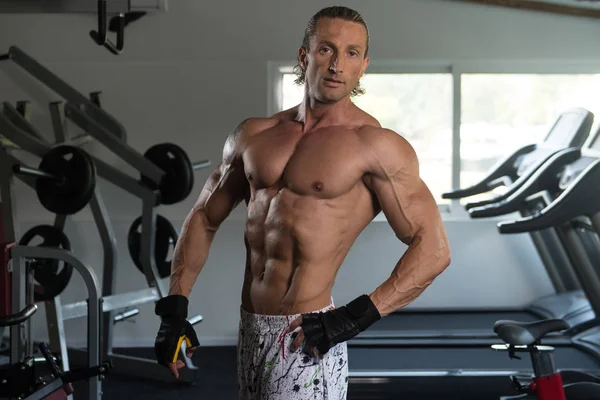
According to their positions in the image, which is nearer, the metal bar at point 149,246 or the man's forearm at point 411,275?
the man's forearm at point 411,275

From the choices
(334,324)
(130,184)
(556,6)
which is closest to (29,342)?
(130,184)

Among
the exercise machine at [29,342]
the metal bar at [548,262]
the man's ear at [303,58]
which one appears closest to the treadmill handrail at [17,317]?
the exercise machine at [29,342]

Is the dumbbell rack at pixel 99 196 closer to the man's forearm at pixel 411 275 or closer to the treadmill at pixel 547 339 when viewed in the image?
the treadmill at pixel 547 339

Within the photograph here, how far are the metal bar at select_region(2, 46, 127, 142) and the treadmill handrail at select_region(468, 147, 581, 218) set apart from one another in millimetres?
2277

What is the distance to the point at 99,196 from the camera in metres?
4.52

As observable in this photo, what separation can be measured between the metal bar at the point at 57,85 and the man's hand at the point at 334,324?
3.25 meters

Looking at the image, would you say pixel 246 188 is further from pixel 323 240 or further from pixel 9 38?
pixel 9 38

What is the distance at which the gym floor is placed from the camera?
3.69 m

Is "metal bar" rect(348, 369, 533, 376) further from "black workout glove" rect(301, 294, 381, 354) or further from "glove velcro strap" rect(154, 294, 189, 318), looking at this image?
"black workout glove" rect(301, 294, 381, 354)

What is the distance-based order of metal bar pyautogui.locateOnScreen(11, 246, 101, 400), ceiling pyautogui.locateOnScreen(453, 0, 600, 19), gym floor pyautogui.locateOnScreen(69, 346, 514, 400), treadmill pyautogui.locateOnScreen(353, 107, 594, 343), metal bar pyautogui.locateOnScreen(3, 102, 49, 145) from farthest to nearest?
ceiling pyautogui.locateOnScreen(453, 0, 600, 19), treadmill pyautogui.locateOnScreen(353, 107, 594, 343), metal bar pyautogui.locateOnScreen(3, 102, 49, 145), gym floor pyautogui.locateOnScreen(69, 346, 514, 400), metal bar pyautogui.locateOnScreen(11, 246, 101, 400)

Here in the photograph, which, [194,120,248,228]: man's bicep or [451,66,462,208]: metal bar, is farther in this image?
[451,66,462,208]: metal bar

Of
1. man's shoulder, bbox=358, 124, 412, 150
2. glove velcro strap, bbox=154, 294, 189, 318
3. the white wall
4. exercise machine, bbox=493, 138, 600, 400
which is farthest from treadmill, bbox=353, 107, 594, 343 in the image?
glove velcro strap, bbox=154, 294, 189, 318

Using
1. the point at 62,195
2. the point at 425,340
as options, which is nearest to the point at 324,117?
the point at 62,195

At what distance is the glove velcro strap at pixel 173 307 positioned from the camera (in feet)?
6.05
